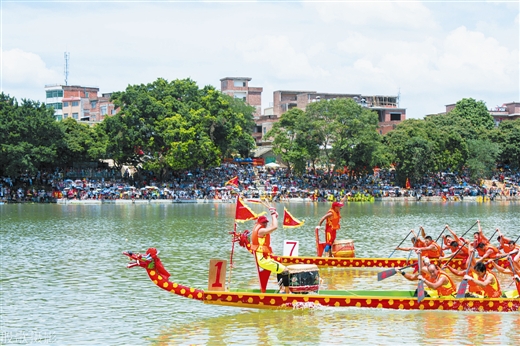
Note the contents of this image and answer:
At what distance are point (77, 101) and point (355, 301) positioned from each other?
113 metres

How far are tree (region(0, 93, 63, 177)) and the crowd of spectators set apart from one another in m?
2.47

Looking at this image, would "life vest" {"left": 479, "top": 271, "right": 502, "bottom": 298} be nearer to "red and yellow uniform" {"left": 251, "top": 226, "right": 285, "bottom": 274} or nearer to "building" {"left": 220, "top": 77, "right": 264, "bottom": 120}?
"red and yellow uniform" {"left": 251, "top": 226, "right": 285, "bottom": 274}

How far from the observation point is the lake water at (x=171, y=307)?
17.1 meters

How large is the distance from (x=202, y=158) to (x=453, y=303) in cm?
6243

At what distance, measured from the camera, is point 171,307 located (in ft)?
67.1

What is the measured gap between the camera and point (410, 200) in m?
85.6

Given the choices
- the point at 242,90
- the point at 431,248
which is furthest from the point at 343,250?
the point at 242,90

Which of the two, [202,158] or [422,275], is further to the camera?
[202,158]

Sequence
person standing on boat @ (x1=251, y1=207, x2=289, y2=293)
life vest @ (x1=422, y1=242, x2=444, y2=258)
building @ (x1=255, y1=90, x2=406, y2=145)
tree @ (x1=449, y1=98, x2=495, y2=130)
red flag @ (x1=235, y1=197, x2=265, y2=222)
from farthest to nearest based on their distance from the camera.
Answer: building @ (x1=255, y1=90, x2=406, y2=145), tree @ (x1=449, y1=98, x2=495, y2=130), life vest @ (x1=422, y1=242, x2=444, y2=258), red flag @ (x1=235, y1=197, x2=265, y2=222), person standing on boat @ (x1=251, y1=207, x2=289, y2=293)

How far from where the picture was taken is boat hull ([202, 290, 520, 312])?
18.5m

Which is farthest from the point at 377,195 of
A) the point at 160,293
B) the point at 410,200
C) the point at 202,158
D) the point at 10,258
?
the point at 160,293

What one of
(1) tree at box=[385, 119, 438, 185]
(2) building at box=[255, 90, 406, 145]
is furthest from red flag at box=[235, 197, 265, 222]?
(2) building at box=[255, 90, 406, 145]

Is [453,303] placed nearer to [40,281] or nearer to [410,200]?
[40,281]

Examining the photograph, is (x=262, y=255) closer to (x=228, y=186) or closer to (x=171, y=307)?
(x=171, y=307)
